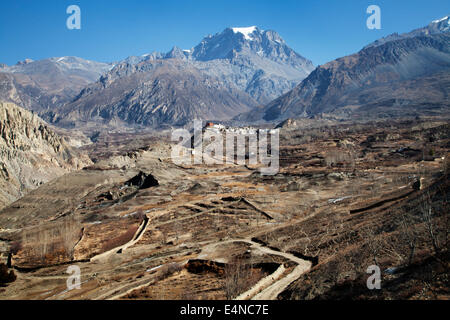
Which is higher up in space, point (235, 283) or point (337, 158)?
point (337, 158)

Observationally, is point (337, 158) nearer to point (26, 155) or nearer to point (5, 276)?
point (5, 276)

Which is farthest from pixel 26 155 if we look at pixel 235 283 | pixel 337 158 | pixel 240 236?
pixel 235 283

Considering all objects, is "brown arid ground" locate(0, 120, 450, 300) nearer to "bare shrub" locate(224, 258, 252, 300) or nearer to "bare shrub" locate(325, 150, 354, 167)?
"bare shrub" locate(224, 258, 252, 300)

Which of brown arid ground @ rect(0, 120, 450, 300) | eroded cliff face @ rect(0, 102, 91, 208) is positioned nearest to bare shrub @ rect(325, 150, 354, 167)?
brown arid ground @ rect(0, 120, 450, 300)

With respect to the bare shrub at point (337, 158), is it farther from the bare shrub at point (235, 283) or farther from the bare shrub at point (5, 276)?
the bare shrub at point (5, 276)

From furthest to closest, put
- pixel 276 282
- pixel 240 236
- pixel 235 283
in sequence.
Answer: pixel 240 236 < pixel 276 282 < pixel 235 283

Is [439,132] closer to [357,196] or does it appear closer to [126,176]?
[357,196]
